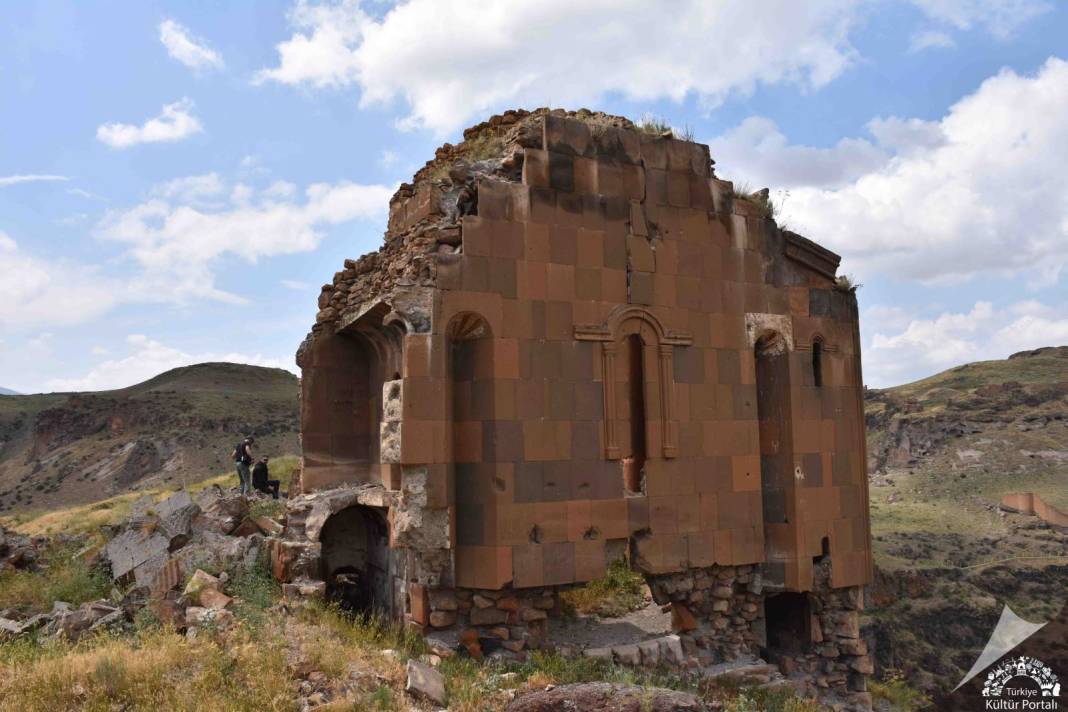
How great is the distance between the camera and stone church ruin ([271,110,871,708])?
26.7ft

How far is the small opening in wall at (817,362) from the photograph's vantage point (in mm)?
10289

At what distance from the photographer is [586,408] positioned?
8.59m

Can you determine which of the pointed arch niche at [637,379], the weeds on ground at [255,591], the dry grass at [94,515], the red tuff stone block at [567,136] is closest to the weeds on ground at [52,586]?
the weeds on ground at [255,591]

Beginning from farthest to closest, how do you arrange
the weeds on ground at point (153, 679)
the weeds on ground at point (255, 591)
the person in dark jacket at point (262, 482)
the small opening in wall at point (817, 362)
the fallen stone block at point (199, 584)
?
1. the person in dark jacket at point (262, 482)
2. the small opening in wall at point (817, 362)
3. the fallen stone block at point (199, 584)
4. the weeds on ground at point (255, 591)
5. the weeds on ground at point (153, 679)

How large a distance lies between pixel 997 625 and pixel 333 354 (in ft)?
78.2

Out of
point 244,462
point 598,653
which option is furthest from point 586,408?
point 244,462

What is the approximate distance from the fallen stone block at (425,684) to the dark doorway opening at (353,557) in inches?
151

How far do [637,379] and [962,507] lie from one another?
1308 inches

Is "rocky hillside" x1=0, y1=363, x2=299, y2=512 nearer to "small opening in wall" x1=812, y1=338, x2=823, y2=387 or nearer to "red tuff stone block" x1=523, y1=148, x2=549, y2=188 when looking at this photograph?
"red tuff stone block" x1=523, y1=148, x2=549, y2=188

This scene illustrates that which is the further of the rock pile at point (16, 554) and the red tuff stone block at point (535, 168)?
the rock pile at point (16, 554)

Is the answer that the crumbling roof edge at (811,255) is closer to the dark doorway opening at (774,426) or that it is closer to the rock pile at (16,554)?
the dark doorway opening at (774,426)

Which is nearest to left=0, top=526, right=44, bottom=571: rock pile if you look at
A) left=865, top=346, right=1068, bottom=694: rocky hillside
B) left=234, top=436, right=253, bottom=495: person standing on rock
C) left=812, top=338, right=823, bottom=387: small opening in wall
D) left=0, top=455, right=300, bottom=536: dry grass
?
left=0, top=455, right=300, bottom=536: dry grass

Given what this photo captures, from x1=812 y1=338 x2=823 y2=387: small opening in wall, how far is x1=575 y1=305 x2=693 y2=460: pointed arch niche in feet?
7.48

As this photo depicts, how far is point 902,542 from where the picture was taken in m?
29.9
